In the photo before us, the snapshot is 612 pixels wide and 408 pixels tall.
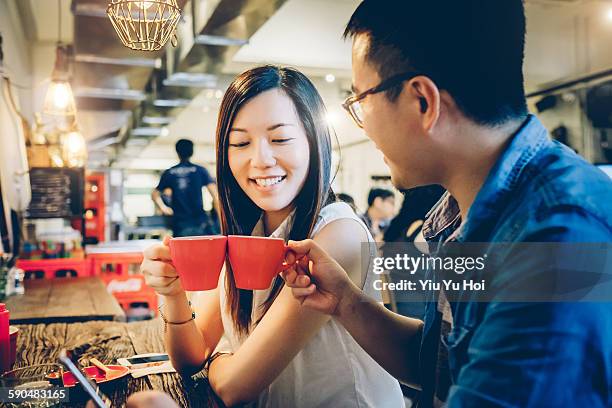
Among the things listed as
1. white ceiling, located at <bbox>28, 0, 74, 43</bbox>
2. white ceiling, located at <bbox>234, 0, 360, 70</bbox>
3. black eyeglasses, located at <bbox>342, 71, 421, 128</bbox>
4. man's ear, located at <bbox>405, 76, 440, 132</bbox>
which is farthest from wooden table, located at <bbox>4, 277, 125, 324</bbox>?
white ceiling, located at <bbox>234, 0, 360, 70</bbox>

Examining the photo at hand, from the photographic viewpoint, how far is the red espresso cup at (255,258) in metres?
0.94

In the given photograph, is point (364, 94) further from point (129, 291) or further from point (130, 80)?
point (130, 80)

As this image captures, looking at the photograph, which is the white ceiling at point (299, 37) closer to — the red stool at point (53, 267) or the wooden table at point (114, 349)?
the red stool at point (53, 267)

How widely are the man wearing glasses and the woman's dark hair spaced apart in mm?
259

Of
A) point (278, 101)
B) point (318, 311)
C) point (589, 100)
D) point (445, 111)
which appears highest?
point (589, 100)

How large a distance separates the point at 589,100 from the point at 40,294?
685 centimetres

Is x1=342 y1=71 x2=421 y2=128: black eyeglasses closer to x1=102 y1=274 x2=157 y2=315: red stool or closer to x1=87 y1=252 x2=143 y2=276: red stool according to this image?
x1=102 y1=274 x2=157 y2=315: red stool

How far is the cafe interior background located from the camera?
397 cm

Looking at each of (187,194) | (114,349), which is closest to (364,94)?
(114,349)

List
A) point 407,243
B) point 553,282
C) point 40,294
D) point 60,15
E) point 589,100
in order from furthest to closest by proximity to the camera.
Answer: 1. point 589,100
2. point 60,15
3. point 407,243
4. point 40,294
5. point 553,282

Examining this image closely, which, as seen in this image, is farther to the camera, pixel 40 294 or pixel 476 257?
pixel 40 294

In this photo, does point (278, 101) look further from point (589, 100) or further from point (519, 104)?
point (589, 100)

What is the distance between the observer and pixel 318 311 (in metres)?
1.14

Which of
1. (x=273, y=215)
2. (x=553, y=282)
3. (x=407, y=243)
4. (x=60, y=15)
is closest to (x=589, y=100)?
(x=407, y=243)
